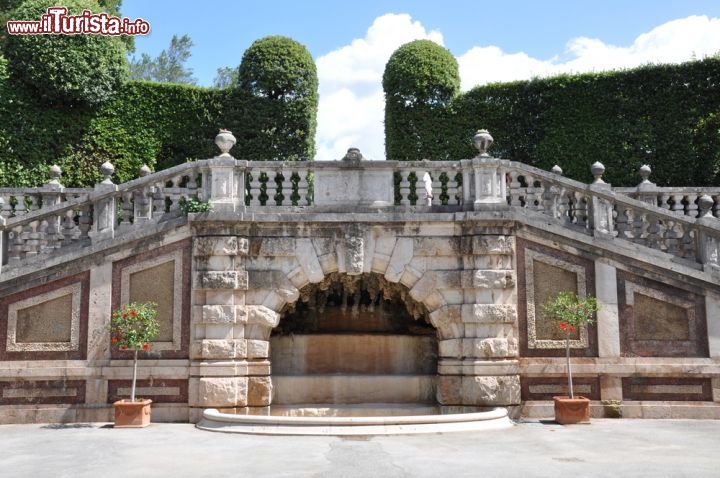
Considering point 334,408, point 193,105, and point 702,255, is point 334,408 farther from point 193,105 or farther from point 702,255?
point 193,105

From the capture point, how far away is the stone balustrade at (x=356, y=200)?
12.7 meters

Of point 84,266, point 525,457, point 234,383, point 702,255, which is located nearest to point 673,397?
point 702,255

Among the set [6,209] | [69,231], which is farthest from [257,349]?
[6,209]

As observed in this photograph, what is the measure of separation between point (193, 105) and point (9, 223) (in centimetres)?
922

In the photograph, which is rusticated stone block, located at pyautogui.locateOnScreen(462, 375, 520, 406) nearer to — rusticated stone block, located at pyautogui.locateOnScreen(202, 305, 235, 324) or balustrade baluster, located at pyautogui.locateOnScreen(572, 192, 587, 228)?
balustrade baluster, located at pyautogui.locateOnScreen(572, 192, 587, 228)

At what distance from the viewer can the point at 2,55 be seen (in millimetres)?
19359

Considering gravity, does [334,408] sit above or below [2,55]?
below

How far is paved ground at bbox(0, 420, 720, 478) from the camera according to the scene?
813cm

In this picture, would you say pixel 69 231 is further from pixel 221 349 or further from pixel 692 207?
pixel 692 207

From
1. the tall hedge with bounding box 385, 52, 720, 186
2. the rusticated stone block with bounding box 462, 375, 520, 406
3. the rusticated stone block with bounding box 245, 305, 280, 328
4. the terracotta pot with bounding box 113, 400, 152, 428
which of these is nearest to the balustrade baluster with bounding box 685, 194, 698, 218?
the tall hedge with bounding box 385, 52, 720, 186

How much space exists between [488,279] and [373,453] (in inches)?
177

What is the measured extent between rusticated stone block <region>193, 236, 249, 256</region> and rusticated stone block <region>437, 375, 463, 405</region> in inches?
172

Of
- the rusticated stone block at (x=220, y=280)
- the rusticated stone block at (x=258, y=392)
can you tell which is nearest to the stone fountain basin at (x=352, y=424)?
the rusticated stone block at (x=258, y=392)

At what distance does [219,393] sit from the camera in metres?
12.2
